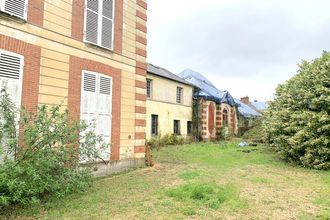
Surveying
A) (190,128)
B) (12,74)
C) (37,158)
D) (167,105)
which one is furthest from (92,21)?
(190,128)

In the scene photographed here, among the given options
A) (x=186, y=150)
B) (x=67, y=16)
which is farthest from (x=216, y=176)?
(x=186, y=150)

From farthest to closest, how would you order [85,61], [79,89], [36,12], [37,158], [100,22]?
1. [100,22]
2. [85,61]
3. [79,89]
4. [36,12]
5. [37,158]

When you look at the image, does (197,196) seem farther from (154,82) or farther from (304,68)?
(154,82)

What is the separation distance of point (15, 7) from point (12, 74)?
1.72 meters

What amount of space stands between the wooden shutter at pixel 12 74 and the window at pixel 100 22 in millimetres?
2651

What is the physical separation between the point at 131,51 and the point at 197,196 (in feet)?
20.9

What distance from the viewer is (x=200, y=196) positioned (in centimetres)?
786

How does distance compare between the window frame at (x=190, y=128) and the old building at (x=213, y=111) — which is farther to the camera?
the old building at (x=213, y=111)

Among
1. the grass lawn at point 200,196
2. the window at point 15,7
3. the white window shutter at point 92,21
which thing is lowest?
the grass lawn at point 200,196

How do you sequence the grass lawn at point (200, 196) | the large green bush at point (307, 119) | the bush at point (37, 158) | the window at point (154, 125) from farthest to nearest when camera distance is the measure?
the window at point (154, 125) < the large green bush at point (307, 119) < the grass lawn at point (200, 196) < the bush at point (37, 158)

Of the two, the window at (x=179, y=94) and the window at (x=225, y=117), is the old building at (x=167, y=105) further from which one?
the window at (x=225, y=117)

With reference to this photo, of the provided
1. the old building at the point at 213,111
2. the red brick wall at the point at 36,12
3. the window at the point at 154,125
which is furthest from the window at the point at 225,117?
the red brick wall at the point at 36,12

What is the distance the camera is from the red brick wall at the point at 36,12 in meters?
8.42

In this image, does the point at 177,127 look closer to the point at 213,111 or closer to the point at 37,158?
the point at 213,111
